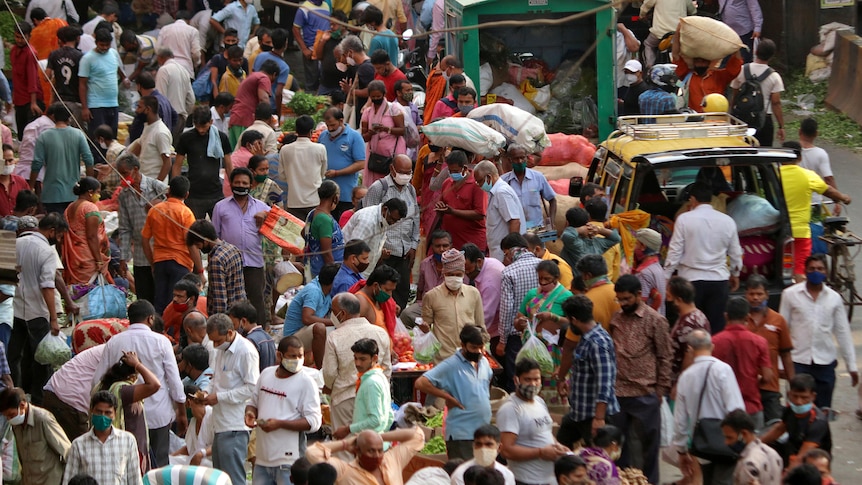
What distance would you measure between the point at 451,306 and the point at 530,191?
9.11ft

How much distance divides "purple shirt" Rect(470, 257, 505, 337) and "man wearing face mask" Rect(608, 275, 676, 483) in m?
1.83

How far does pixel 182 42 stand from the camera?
1991 cm

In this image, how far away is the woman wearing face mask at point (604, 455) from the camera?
8.52 meters

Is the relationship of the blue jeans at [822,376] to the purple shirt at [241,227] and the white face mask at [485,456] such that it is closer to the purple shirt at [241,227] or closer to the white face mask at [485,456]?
the white face mask at [485,456]

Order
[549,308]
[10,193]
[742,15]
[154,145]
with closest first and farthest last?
[549,308], [10,193], [154,145], [742,15]

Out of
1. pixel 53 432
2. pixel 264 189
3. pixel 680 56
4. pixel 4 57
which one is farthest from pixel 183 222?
pixel 4 57

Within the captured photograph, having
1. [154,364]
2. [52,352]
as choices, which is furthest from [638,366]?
[52,352]

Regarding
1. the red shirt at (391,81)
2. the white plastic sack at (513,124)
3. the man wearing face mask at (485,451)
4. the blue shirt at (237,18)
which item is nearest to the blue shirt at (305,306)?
the man wearing face mask at (485,451)

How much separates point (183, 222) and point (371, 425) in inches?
157

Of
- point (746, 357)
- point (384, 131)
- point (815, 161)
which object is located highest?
point (384, 131)

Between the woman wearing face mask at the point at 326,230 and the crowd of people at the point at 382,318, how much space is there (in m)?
0.03

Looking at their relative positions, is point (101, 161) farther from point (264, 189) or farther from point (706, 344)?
point (706, 344)

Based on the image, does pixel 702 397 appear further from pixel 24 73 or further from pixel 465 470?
pixel 24 73

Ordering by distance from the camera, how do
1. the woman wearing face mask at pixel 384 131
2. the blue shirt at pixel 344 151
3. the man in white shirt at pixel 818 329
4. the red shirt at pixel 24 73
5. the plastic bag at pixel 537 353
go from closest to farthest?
1. the plastic bag at pixel 537 353
2. the man in white shirt at pixel 818 329
3. the blue shirt at pixel 344 151
4. the woman wearing face mask at pixel 384 131
5. the red shirt at pixel 24 73
